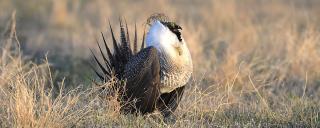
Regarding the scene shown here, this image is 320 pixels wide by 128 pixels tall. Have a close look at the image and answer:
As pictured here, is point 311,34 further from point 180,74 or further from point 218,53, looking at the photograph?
point 180,74

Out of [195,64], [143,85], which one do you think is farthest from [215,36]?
[143,85]

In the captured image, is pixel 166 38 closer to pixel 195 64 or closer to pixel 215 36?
pixel 195 64

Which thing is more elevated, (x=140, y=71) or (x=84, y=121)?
(x=140, y=71)

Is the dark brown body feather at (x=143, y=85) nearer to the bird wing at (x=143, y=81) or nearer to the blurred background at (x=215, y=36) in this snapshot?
the bird wing at (x=143, y=81)

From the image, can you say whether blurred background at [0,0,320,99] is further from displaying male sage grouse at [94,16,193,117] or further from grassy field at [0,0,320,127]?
displaying male sage grouse at [94,16,193,117]

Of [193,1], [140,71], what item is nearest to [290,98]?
[140,71]

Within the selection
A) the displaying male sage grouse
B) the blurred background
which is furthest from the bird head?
the blurred background

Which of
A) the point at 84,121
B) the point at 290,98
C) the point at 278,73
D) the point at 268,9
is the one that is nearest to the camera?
the point at 84,121

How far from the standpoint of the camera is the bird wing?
14.5ft

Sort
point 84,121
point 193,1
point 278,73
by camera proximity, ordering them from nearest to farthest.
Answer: point 84,121
point 278,73
point 193,1

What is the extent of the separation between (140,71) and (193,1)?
7780 millimetres

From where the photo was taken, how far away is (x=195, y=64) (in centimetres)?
685

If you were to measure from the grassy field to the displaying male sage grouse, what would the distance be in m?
0.09

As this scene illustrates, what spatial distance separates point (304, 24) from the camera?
941 centimetres
